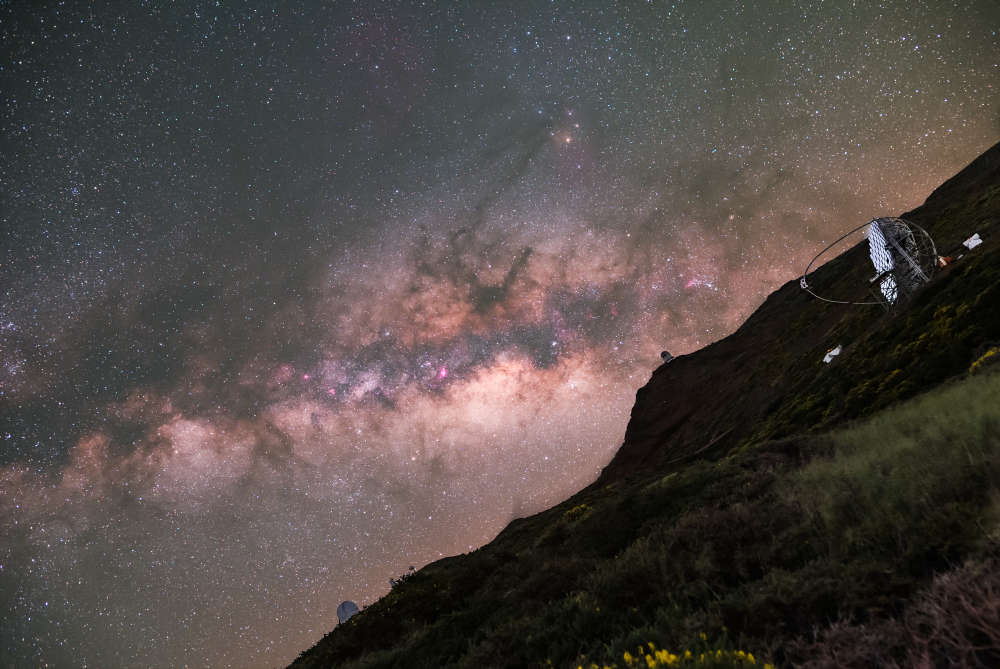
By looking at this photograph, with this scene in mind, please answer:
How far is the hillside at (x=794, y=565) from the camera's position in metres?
2.77

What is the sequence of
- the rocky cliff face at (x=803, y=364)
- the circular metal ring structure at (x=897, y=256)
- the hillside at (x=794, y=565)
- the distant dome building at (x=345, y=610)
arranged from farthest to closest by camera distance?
the distant dome building at (x=345, y=610), the circular metal ring structure at (x=897, y=256), the rocky cliff face at (x=803, y=364), the hillside at (x=794, y=565)

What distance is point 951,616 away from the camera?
2.38m

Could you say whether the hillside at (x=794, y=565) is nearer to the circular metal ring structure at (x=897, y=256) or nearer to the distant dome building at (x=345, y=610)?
the circular metal ring structure at (x=897, y=256)

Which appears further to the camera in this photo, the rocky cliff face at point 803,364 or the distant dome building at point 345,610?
the distant dome building at point 345,610

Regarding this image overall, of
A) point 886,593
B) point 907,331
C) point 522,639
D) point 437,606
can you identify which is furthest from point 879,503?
point 907,331

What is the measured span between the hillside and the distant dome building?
17146mm

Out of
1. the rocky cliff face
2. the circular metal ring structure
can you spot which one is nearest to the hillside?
the rocky cliff face

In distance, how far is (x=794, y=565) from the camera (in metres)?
4.28

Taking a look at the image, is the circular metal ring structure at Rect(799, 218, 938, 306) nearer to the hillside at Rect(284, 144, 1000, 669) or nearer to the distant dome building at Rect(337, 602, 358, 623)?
the hillside at Rect(284, 144, 1000, 669)

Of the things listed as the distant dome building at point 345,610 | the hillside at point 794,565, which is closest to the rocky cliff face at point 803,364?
the hillside at point 794,565

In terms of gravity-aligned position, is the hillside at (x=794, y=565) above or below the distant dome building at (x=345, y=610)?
above

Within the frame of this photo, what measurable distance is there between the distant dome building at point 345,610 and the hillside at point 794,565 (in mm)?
17146

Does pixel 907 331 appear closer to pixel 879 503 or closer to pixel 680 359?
pixel 879 503

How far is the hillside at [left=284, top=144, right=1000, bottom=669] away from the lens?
9.09 ft
